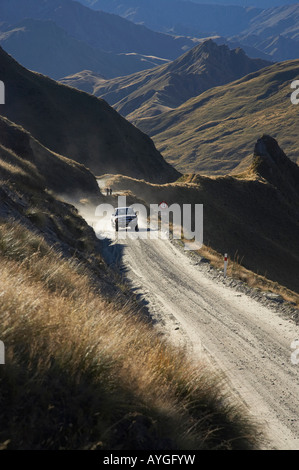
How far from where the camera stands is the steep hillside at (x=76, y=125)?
326 feet

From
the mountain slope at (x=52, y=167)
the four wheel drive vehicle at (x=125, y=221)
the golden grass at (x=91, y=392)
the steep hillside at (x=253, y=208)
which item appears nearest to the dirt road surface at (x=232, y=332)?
the golden grass at (x=91, y=392)

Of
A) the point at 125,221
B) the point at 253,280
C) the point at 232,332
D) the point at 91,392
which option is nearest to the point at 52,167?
the point at 125,221

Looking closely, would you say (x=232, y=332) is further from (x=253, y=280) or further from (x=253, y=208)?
(x=253, y=208)

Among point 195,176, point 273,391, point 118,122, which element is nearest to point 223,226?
point 195,176

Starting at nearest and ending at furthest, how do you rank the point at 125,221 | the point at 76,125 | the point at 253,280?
1. the point at 253,280
2. the point at 125,221
3. the point at 76,125

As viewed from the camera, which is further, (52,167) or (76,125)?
(76,125)

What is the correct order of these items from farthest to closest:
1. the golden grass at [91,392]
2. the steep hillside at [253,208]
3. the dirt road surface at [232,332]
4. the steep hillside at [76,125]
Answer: the steep hillside at [76,125] < the steep hillside at [253,208] < the dirt road surface at [232,332] < the golden grass at [91,392]

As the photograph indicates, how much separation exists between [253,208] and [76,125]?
6561 cm

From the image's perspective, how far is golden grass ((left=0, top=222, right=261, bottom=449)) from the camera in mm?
3728

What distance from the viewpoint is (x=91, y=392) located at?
4168 mm

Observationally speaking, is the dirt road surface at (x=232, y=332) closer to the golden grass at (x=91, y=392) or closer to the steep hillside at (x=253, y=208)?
the golden grass at (x=91, y=392)

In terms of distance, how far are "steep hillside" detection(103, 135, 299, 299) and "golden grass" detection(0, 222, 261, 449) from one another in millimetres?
34271

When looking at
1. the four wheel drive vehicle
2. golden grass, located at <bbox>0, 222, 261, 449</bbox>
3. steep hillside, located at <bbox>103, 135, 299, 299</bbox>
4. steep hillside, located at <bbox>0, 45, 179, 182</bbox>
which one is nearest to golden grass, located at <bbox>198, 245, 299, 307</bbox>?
the four wheel drive vehicle

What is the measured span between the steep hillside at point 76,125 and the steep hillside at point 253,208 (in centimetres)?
4159
